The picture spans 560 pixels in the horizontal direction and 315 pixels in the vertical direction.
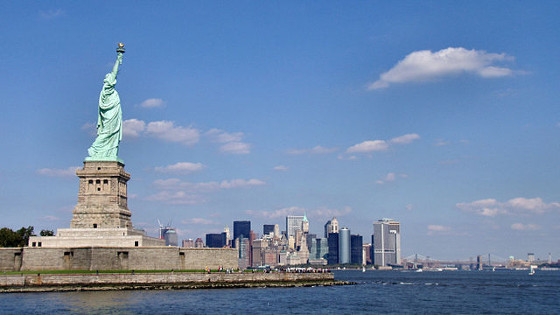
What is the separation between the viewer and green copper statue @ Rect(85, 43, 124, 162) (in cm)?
8344

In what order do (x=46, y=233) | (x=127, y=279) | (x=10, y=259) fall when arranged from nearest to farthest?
(x=127, y=279)
(x=10, y=259)
(x=46, y=233)

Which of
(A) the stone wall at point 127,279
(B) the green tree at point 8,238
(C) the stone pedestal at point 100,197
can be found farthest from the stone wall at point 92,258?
(B) the green tree at point 8,238

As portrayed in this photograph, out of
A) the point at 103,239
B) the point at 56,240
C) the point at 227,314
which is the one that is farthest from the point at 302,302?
the point at 56,240

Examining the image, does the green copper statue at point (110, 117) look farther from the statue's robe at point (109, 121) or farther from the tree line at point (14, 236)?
the tree line at point (14, 236)

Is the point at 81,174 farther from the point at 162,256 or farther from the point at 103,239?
the point at 162,256

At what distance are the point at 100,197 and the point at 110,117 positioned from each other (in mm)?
10462

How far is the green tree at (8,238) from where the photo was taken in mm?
91944

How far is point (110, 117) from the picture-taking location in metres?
84.2

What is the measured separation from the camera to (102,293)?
6800cm

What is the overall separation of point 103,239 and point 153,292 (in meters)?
11.1

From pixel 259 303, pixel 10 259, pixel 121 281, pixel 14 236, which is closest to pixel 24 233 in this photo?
pixel 14 236

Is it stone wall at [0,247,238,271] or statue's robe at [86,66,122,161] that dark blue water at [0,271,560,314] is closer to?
stone wall at [0,247,238,271]

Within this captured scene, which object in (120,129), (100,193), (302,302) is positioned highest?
(120,129)

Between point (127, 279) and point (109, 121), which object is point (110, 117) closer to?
point (109, 121)
